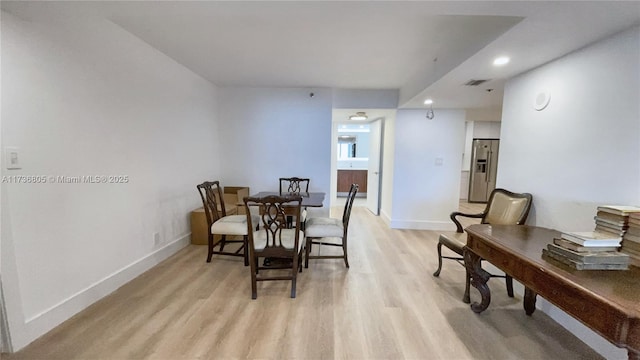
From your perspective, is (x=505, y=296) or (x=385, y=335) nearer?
(x=385, y=335)

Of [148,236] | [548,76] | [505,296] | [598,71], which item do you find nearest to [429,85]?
[548,76]

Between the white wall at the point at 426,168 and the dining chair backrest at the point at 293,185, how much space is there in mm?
1557

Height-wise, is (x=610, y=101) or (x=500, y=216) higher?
(x=610, y=101)

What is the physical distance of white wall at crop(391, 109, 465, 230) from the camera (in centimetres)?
444

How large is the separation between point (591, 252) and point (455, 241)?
123 centimetres

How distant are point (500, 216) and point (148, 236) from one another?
360 centimetres

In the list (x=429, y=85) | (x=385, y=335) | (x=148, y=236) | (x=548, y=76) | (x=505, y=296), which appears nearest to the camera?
(x=385, y=335)

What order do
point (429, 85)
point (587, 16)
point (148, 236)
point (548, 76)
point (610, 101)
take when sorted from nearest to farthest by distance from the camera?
point (587, 16) → point (610, 101) → point (548, 76) → point (148, 236) → point (429, 85)

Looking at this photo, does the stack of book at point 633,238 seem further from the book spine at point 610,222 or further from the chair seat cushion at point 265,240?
the chair seat cushion at point 265,240

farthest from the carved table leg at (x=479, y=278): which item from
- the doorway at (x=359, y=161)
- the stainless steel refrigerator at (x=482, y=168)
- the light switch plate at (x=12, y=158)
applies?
the stainless steel refrigerator at (x=482, y=168)

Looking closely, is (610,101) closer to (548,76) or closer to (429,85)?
(548,76)

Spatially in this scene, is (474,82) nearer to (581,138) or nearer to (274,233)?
(581,138)

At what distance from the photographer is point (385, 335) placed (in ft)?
6.21

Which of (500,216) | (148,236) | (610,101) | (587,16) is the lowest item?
(148,236)
